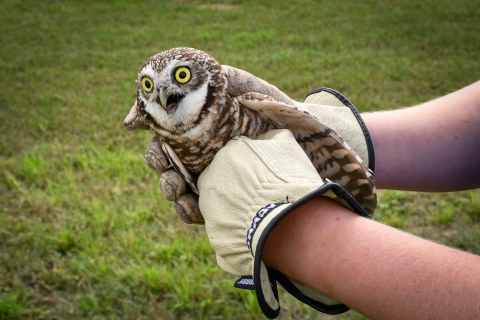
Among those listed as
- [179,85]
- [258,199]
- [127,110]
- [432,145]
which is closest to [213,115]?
[179,85]

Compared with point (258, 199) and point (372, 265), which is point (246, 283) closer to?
point (258, 199)

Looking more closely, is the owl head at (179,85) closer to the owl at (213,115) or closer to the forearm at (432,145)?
the owl at (213,115)

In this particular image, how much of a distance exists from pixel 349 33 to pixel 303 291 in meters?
7.36

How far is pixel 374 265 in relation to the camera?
1.11m

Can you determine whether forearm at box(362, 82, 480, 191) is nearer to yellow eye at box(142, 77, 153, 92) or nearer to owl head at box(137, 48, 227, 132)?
owl head at box(137, 48, 227, 132)

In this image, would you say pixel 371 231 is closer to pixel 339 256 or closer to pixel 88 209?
pixel 339 256

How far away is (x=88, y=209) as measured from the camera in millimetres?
3643

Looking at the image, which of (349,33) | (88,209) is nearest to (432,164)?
(88,209)

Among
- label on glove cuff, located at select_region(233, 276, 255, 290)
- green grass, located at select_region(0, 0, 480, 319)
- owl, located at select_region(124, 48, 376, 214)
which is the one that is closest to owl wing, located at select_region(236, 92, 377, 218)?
owl, located at select_region(124, 48, 376, 214)

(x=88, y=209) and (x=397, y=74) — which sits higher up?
(x=397, y=74)

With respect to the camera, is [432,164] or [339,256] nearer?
[339,256]

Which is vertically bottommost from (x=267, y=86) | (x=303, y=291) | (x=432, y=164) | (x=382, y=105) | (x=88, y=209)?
(x=88, y=209)

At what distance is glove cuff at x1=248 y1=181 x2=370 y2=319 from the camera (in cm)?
120

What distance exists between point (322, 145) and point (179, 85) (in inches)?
24.2
